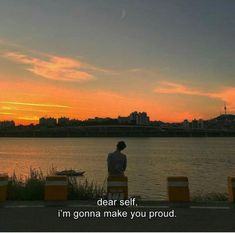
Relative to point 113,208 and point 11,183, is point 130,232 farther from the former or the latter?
point 11,183

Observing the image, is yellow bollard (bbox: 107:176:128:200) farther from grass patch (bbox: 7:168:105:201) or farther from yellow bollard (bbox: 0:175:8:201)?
yellow bollard (bbox: 0:175:8:201)

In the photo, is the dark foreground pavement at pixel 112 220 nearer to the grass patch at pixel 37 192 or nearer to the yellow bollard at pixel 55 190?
the yellow bollard at pixel 55 190

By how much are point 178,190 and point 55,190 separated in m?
3.91

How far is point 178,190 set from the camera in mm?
14203

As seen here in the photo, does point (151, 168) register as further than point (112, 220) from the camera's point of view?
Yes

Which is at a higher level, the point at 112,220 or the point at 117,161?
the point at 117,161

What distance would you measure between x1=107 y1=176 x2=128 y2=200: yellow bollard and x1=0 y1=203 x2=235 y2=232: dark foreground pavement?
2.88 feet

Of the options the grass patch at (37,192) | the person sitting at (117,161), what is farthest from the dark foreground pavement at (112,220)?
the grass patch at (37,192)

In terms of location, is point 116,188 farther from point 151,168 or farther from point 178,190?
point 151,168

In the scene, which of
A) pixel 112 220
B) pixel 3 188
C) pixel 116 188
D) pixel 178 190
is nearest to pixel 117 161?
pixel 116 188

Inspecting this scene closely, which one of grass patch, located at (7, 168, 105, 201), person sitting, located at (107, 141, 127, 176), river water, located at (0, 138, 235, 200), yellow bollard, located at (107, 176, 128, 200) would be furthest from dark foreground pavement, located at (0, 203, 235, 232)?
river water, located at (0, 138, 235, 200)

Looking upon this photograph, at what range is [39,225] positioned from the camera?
1055 centimetres

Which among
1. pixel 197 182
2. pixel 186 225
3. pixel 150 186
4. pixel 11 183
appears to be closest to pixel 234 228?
pixel 186 225

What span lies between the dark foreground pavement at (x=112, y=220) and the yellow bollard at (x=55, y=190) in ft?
3.06
